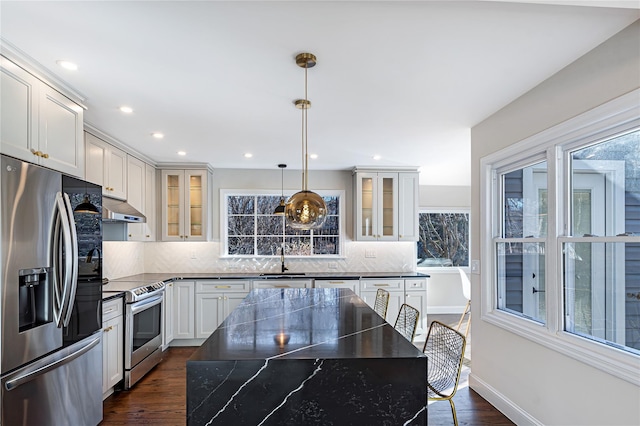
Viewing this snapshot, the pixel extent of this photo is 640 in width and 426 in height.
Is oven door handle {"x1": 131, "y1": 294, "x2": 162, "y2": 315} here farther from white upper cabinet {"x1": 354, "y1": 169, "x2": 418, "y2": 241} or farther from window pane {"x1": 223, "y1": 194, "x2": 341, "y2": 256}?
white upper cabinet {"x1": 354, "y1": 169, "x2": 418, "y2": 241}

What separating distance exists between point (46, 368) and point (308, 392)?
1.61 m

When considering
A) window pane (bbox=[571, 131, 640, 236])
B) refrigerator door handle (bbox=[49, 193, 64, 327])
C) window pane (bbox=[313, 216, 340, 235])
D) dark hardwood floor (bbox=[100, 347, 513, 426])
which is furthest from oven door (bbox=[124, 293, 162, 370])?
window pane (bbox=[571, 131, 640, 236])

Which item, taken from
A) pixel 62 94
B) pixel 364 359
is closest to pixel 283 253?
pixel 62 94

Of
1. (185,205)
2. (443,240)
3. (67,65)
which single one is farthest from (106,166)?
(443,240)

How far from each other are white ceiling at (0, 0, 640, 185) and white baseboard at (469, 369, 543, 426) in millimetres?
2312

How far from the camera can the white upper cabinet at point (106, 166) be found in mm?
3271

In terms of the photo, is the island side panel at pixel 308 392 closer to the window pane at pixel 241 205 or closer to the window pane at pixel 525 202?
the window pane at pixel 525 202

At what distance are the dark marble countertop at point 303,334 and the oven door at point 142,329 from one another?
1.36 m

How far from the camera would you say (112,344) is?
312 cm

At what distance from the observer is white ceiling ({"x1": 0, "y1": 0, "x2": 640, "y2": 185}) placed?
164cm

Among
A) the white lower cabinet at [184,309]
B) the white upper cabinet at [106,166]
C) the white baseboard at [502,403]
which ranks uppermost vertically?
the white upper cabinet at [106,166]

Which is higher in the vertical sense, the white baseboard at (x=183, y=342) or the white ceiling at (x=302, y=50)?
the white ceiling at (x=302, y=50)

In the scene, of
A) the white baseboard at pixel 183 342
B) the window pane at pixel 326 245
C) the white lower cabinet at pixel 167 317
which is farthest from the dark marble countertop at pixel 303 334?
the window pane at pixel 326 245

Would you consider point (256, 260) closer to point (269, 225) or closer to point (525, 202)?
point (269, 225)
